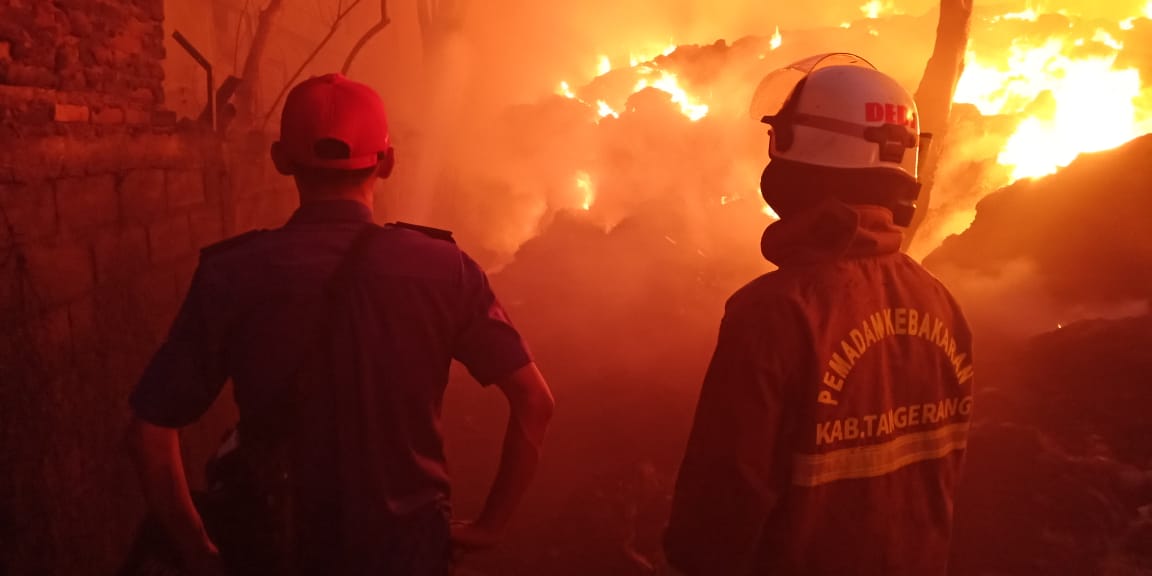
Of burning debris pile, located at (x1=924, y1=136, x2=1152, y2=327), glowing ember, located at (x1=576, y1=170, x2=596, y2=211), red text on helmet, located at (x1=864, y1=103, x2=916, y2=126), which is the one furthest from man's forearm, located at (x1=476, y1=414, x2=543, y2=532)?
A: glowing ember, located at (x1=576, y1=170, x2=596, y2=211)

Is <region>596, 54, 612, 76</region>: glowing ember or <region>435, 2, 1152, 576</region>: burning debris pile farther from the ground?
<region>596, 54, 612, 76</region>: glowing ember

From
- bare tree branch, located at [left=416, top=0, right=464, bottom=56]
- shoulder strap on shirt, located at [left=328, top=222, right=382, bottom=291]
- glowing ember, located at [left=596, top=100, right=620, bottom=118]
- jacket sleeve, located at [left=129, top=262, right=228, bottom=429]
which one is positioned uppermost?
bare tree branch, located at [left=416, top=0, right=464, bottom=56]

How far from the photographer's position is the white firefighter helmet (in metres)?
2.17

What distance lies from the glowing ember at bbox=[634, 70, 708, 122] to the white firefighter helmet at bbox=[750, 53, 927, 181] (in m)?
11.3

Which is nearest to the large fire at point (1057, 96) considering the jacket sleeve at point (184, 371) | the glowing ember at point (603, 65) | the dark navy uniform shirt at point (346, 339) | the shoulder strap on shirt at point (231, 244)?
the dark navy uniform shirt at point (346, 339)

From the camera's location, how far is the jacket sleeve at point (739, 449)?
194 centimetres

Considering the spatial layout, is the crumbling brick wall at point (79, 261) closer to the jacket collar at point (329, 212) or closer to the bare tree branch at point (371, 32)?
the jacket collar at point (329, 212)

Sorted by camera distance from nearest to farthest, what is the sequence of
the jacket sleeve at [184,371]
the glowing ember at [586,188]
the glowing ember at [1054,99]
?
the jacket sleeve at [184,371] < the glowing ember at [1054,99] < the glowing ember at [586,188]

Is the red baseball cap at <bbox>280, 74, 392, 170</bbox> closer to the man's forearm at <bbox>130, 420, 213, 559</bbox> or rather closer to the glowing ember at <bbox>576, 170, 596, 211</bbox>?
the man's forearm at <bbox>130, 420, 213, 559</bbox>

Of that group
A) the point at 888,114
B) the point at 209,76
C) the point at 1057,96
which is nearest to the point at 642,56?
the point at 1057,96

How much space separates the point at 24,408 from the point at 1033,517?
619 cm

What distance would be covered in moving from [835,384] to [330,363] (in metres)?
1.32

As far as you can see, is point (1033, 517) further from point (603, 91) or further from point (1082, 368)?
point (603, 91)

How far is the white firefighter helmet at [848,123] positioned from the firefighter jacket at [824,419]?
178 millimetres
